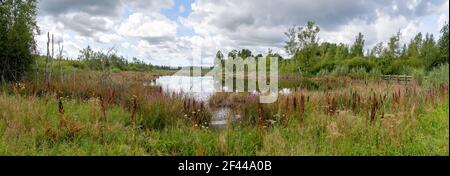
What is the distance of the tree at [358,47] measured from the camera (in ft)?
151

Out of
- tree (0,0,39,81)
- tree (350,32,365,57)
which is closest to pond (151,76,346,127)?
tree (0,0,39,81)

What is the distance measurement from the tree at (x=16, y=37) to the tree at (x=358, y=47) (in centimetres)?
4135

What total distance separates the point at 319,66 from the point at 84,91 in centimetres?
3165

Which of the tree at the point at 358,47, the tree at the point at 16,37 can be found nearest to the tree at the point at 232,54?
the tree at the point at 358,47

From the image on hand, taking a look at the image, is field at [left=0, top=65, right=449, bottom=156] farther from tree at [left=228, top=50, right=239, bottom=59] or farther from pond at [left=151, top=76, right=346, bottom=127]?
tree at [left=228, top=50, right=239, bottom=59]

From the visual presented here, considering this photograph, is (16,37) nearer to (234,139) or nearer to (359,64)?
(234,139)

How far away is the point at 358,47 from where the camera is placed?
46.6 meters

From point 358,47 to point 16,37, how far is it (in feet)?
145

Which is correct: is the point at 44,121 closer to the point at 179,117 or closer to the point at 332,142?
the point at 179,117

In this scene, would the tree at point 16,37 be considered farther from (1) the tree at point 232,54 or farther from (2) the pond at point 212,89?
(1) the tree at point 232,54

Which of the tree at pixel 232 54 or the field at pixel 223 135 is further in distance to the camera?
the tree at pixel 232 54

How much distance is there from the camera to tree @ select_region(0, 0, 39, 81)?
11844 millimetres
